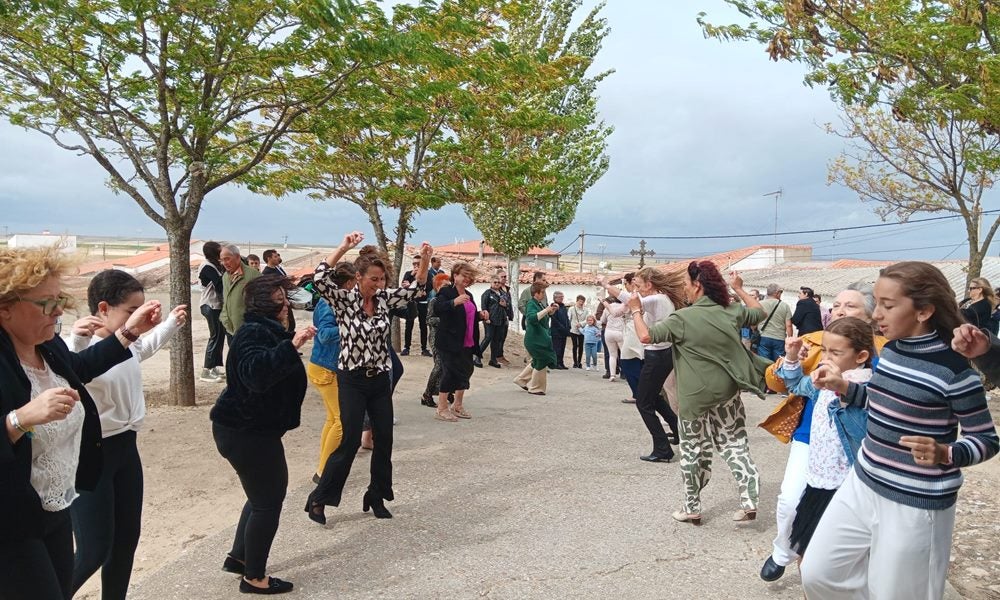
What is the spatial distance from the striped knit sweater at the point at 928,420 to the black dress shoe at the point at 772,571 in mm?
1468

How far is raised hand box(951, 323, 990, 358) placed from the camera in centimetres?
270

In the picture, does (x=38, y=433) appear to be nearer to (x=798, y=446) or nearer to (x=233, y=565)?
(x=233, y=565)

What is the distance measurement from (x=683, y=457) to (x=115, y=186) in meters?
7.88

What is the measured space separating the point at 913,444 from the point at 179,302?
8165 millimetres

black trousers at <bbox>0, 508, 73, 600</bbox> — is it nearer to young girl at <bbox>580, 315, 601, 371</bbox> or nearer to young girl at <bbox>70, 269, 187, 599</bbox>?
young girl at <bbox>70, 269, 187, 599</bbox>

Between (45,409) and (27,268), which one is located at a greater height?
(27,268)

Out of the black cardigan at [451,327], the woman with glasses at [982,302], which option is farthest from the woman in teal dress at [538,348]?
the woman with glasses at [982,302]

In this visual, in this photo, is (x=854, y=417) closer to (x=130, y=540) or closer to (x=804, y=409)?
(x=804, y=409)

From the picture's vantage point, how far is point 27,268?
248 centimetres

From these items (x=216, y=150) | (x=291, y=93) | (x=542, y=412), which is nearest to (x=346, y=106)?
(x=291, y=93)

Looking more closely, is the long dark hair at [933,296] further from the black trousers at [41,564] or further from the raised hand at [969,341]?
the black trousers at [41,564]

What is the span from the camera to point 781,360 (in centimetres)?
421

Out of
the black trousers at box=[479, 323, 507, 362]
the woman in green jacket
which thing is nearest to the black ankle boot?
the woman in green jacket

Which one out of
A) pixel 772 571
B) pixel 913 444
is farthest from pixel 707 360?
pixel 913 444
